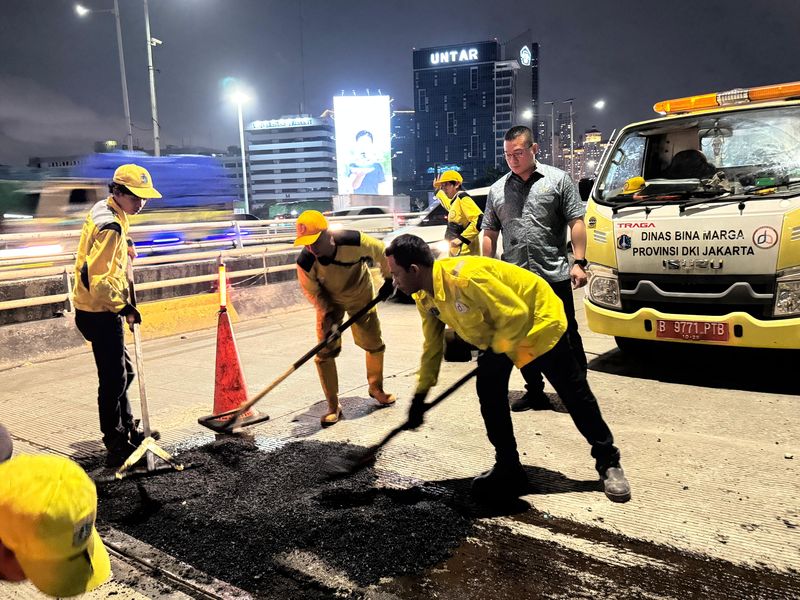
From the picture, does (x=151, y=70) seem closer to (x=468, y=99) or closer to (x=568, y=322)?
(x=568, y=322)

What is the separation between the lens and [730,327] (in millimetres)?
4496

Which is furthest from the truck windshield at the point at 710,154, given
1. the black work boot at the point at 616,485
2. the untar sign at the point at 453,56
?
the untar sign at the point at 453,56

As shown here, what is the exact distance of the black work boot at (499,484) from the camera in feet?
10.3

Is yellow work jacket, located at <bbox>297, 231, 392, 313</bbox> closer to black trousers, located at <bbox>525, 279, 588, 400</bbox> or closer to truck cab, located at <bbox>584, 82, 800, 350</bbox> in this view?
black trousers, located at <bbox>525, 279, 588, 400</bbox>

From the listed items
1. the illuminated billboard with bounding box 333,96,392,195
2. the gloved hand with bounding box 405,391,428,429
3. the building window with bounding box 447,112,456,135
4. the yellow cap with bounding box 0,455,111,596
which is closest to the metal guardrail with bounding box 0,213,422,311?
the gloved hand with bounding box 405,391,428,429

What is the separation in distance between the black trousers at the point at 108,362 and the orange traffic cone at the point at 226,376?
72 centimetres

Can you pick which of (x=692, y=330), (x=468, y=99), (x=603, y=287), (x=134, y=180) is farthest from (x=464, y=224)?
(x=468, y=99)

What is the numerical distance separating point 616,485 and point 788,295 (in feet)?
7.62

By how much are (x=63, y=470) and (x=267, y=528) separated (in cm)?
179

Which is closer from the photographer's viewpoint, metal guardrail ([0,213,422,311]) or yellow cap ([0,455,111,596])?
yellow cap ([0,455,111,596])

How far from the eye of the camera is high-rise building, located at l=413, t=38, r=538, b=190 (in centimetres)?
13701

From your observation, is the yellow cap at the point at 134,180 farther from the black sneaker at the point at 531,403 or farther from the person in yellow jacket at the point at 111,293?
the black sneaker at the point at 531,403

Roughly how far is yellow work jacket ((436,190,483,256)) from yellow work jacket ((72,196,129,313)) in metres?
3.89

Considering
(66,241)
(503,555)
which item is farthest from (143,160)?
(503,555)
